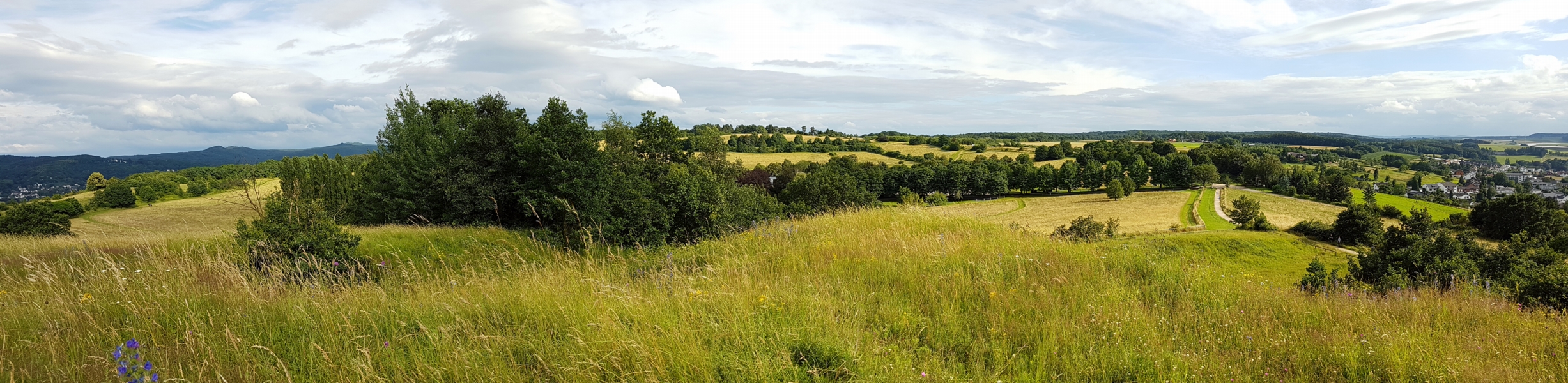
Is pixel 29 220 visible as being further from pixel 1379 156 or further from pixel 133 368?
pixel 1379 156

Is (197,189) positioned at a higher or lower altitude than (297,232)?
lower

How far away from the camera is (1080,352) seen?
3834 mm

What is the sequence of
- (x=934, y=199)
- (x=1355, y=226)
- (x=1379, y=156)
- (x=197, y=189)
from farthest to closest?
(x=1379, y=156) < (x=197, y=189) < (x=934, y=199) < (x=1355, y=226)

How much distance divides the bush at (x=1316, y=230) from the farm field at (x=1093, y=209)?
9.32 meters

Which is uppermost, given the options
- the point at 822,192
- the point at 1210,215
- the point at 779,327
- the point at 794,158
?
the point at 779,327

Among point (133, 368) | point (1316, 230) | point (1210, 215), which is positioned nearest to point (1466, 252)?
point (133, 368)

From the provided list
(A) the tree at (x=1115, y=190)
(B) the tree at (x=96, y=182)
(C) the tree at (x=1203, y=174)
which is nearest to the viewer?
(B) the tree at (x=96, y=182)

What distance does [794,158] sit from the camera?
102m

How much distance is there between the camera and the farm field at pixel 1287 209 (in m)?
57.8

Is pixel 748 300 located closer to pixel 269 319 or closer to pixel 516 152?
pixel 269 319

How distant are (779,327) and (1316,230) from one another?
61902 millimetres

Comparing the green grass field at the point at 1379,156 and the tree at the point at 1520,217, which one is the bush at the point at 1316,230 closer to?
the tree at the point at 1520,217

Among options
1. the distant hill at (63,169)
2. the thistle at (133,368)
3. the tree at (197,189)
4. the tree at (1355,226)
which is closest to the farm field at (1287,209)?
the tree at (1355,226)

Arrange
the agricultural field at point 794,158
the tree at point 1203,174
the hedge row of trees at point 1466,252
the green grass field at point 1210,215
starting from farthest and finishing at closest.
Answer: the agricultural field at point 794,158
the tree at point 1203,174
the green grass field at point 1210,215
the hedge row of trees at point 1466,252
